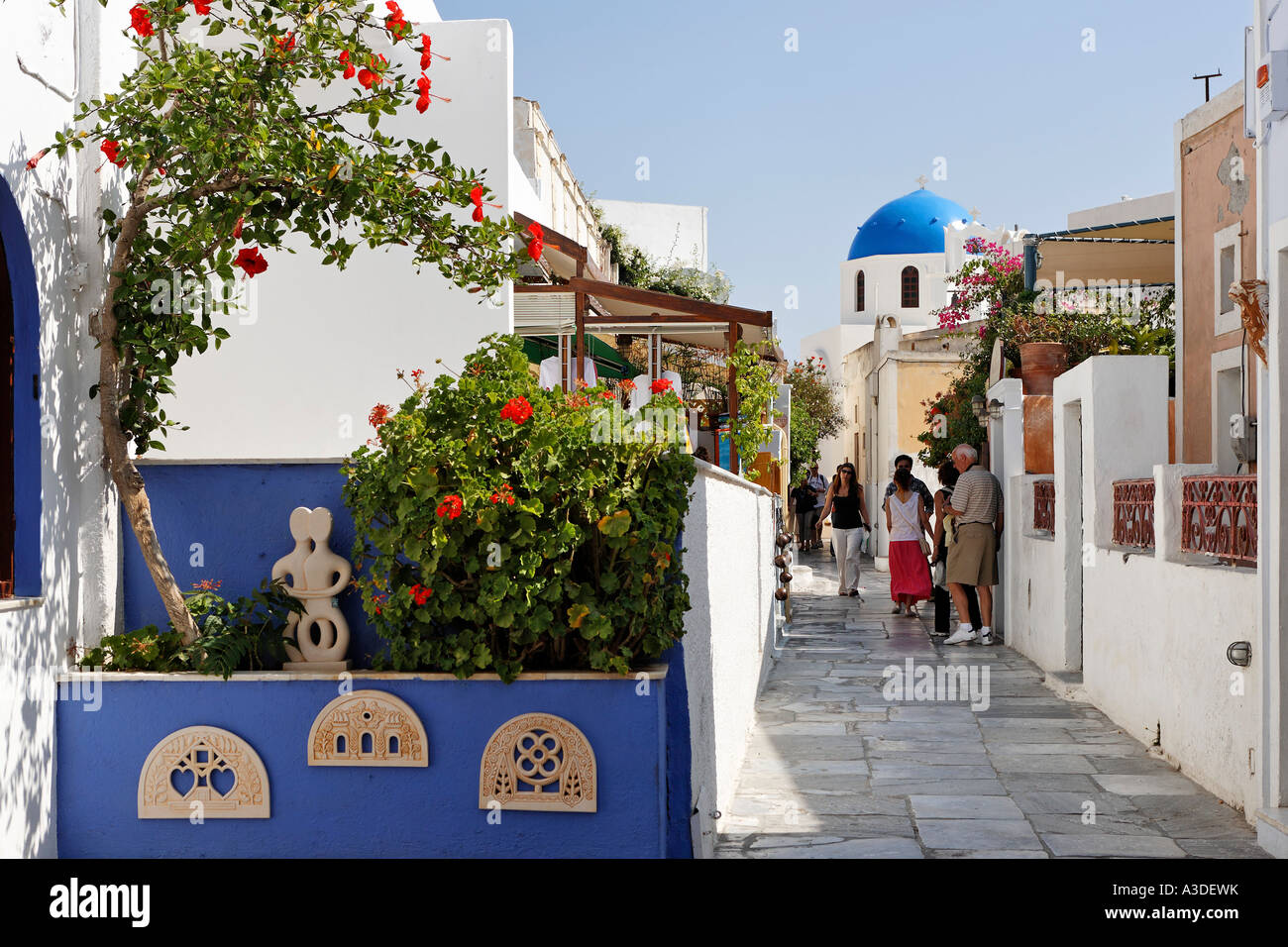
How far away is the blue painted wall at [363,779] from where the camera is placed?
436cm

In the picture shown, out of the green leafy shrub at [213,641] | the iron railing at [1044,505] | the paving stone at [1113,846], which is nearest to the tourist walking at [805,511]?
the iron railing at [1044,505]

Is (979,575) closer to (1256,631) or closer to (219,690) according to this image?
(1256,631)

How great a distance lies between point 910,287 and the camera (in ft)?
144

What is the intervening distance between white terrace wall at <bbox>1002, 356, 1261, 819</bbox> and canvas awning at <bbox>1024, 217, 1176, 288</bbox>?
8.83 feet

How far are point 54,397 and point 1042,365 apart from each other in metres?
9.28

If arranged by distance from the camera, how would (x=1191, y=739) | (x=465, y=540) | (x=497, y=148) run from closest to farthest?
(x=465, y=540), (x=1191, y=739), (x=497, y=148)

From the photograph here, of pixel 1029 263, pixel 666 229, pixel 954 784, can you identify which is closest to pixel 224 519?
pixel 954 784

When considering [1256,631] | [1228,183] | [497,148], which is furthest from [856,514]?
[1256,631]

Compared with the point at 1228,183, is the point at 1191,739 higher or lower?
lower

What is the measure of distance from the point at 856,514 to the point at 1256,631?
9.50 metres

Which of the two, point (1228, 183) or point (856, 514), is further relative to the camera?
point (856, 514)

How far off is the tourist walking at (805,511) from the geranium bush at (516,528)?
21.2m
